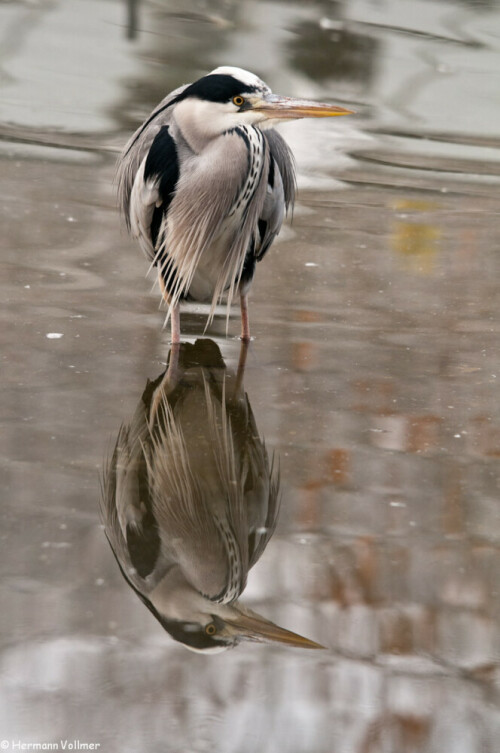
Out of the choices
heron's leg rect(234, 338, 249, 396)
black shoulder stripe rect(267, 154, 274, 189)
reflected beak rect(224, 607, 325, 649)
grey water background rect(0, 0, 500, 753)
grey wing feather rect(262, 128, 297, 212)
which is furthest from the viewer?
grey wing feather rect(262, 128, 297, 212)

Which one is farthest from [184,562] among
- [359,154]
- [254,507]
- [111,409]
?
[359,154]

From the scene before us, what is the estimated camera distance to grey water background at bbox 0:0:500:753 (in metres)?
2.78

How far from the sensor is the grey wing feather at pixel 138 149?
4434 millimetres

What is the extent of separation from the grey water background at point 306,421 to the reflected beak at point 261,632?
4 centimetres

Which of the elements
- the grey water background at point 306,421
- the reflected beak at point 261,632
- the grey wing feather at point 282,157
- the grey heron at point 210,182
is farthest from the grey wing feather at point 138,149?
the reflected beak at point 261,632

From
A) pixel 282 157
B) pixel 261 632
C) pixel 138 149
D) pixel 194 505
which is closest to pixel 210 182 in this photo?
pixel 138 149

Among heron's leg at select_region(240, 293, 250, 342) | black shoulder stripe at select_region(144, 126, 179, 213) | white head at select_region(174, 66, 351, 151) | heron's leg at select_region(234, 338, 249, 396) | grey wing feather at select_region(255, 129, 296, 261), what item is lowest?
heron's leg at select_region(234, 338, 249, 396)

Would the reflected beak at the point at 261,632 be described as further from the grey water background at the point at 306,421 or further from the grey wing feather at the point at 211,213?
the grey wing feather at the point at 211,213

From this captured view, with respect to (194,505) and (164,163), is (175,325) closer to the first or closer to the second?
(164,163)

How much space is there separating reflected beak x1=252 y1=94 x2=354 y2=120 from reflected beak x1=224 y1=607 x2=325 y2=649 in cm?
186

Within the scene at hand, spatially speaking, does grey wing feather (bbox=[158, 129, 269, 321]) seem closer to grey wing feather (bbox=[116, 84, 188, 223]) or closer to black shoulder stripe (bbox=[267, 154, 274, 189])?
black shoulder stripe (bbox=[267, 154, 274, 189])

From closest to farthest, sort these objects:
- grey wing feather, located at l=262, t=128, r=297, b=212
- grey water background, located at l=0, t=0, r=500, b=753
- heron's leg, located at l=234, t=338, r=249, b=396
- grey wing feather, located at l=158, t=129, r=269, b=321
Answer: grey water background, located at l=0, t=0, r=500, b=753, grey wing feather, located at l=158, t=129, r=269, b=321, heron's leg, located at l=234, t=338, r=249, b=396, grey wing feather, located at l=262, t=128, r=297, b=212

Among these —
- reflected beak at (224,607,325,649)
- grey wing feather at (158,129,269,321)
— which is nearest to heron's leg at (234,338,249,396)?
grey wing feather at (158,129,269,321)

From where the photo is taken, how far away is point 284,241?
5918 millimetres
